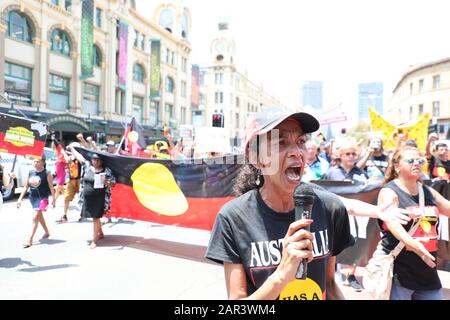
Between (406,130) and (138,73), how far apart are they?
3335 cm

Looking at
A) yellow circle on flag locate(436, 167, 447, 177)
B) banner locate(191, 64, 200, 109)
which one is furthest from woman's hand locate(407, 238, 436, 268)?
banner locate(191, 64, 200, 109)

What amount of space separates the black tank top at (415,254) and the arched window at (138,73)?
122 ft

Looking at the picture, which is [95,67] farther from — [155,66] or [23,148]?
[23,148]

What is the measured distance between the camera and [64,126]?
2669 cm

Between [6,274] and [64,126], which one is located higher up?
[64,126]

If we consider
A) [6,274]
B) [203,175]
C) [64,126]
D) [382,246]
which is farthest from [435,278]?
[64,126]

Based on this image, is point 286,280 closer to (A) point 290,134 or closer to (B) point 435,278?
(A) point 290,134

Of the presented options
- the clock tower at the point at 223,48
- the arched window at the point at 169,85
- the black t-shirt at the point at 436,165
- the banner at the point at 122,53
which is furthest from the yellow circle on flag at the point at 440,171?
the clock tower at the point at 223,48

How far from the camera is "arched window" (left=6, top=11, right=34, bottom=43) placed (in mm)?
22875

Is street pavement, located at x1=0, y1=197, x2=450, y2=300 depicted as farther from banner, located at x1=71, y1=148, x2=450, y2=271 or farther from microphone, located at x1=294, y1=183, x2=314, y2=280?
microphone, located at x1=294, y1=183, x2=314, y2=280

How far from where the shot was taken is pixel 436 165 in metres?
7.08

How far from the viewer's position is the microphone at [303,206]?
55.1 inches

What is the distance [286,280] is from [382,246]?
77.6 inches

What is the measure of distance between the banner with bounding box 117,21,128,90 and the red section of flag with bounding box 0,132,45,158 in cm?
2849
